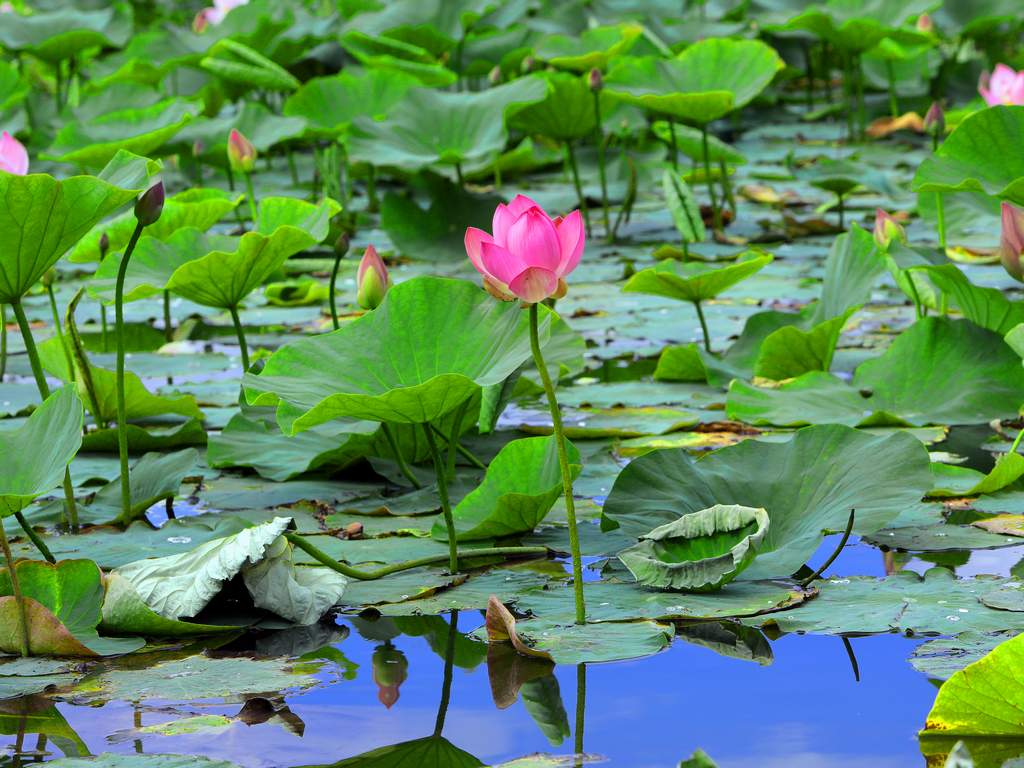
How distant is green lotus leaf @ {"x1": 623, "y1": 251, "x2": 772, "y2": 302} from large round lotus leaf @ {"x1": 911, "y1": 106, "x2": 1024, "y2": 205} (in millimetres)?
336

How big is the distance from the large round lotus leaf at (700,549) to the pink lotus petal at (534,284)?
315mm

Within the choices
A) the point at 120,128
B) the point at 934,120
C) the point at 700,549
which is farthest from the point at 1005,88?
the point at 120,128

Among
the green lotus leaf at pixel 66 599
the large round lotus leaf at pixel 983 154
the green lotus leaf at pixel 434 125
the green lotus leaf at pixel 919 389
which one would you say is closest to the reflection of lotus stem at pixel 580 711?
the green lotus leaf at pixel 66 599

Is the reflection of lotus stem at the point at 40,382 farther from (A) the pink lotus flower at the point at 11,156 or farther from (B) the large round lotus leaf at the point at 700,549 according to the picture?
(B) the large round lotus leaf at the point at 700,549

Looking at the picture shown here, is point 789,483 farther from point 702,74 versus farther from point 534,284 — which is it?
point 702,74

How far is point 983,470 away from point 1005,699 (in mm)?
859

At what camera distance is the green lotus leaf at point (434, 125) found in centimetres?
397

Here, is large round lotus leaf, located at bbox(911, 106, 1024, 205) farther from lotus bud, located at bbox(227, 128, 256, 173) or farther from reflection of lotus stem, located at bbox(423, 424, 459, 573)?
lotus bud, located at bbox(227, 128, 256, 173)

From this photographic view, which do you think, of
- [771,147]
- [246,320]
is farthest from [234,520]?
[771,147]

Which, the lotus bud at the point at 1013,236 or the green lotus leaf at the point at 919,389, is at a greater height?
the lotus bud at the point at 1013,236

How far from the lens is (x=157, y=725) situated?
110 cm

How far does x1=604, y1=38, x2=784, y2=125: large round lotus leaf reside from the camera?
154 inches

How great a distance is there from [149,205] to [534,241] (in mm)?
600

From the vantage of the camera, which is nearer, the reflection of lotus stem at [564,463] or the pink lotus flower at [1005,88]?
the reflection of lotus stem at [564,463]
